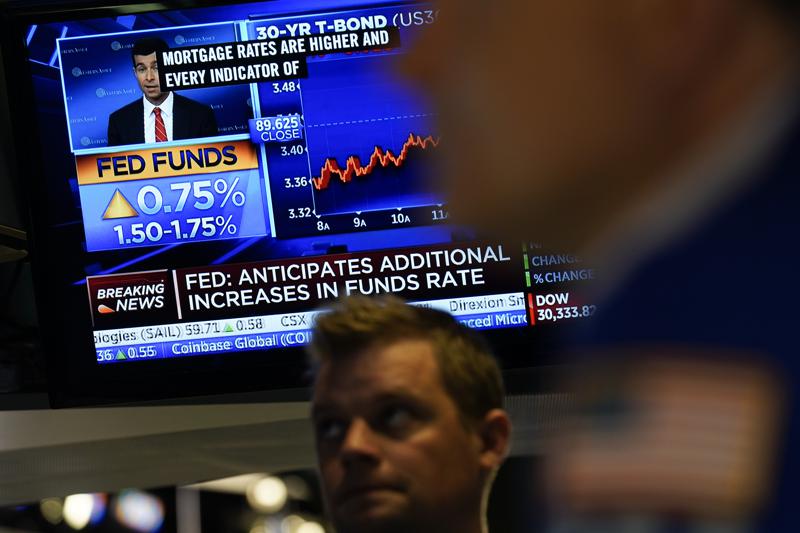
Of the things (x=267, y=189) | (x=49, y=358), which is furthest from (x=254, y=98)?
(x=49, y=358)

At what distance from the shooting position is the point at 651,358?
467mm

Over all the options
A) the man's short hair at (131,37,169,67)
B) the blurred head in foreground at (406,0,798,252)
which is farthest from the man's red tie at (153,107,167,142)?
the blurred head in foreground at (406,0,798,252)

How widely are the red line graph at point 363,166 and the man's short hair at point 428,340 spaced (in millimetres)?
649

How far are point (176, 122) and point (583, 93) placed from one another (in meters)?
2.26

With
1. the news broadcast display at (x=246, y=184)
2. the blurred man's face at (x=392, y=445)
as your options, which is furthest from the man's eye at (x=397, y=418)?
the news broadcast display at (x=246, y=184)

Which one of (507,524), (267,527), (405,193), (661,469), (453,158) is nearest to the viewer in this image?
(661,469)

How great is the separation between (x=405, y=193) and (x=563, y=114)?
214 cm

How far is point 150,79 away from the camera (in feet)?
8.87

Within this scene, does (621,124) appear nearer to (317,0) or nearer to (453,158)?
(453,158)

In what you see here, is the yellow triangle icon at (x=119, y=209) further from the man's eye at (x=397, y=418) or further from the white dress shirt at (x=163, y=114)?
the man's eye at (x=397, y=418)

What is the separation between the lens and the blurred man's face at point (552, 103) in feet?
1.66

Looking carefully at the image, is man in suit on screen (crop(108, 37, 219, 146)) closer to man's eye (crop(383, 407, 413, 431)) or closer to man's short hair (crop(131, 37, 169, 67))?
man's short hair (crop(131, 37, 169, 67))

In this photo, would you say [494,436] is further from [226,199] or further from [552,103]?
Result: [552,103]

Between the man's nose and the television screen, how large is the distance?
0.82 metres
